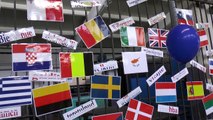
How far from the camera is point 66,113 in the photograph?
4.97ft

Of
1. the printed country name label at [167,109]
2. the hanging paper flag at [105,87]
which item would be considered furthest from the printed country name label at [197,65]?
the hanging paper flag at [105,87]

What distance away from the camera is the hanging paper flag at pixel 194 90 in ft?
6.97

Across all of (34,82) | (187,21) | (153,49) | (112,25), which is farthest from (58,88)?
(187,21)

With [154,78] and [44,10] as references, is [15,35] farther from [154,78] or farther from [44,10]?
[154,78]

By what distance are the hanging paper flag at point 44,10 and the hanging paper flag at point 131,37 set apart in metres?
0.49

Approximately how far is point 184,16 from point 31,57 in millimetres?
1484

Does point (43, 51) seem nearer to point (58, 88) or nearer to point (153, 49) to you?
point (58, 88)

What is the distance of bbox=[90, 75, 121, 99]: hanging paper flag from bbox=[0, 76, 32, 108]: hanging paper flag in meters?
0.42

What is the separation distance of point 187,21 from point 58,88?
142 cm

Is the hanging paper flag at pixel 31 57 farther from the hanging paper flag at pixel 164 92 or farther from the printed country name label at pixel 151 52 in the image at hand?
the hanging paper flag at pixel 164 92

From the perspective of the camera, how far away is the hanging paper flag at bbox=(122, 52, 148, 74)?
5.88ft

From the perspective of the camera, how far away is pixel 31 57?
1482mm

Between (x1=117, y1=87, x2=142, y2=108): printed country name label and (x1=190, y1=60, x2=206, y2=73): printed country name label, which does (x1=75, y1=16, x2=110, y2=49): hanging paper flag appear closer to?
(x1=117, y1=87, x2=142, y2=108): printed country name label

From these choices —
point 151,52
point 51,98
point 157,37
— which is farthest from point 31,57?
point 157,37
